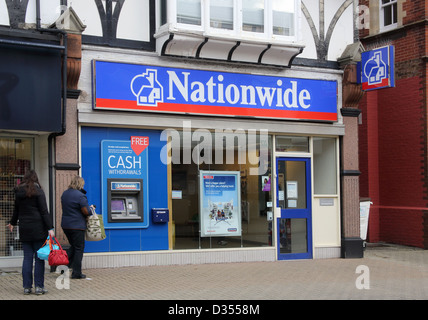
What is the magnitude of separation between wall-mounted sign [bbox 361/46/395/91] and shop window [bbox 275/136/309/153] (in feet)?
6.06

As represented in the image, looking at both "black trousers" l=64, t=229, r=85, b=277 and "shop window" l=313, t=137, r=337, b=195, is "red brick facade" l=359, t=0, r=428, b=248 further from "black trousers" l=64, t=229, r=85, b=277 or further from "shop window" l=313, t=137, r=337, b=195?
"black trousers" l=64, t=229, r=85, b=277

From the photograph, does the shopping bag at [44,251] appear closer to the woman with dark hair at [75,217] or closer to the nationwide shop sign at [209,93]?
the woman with dark hair at [75,217]

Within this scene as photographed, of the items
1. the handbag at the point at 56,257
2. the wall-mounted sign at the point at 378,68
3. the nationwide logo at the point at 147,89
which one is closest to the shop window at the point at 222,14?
the nationwide logo at the point at 147,89

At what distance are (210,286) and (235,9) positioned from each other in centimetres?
562

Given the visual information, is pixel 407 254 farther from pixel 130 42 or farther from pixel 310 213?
pixel 130 42

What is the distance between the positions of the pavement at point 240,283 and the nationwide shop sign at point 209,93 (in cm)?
310

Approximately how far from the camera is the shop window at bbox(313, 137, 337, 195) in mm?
13156

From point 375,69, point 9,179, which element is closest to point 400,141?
point 375,69

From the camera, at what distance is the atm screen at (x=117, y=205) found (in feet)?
36.0

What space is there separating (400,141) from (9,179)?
10.3 meters

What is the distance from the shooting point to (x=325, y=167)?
13.2 m

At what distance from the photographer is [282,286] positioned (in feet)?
30.2

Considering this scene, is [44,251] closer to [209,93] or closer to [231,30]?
[209,93]

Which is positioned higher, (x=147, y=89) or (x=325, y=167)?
(x=147, y=89)
